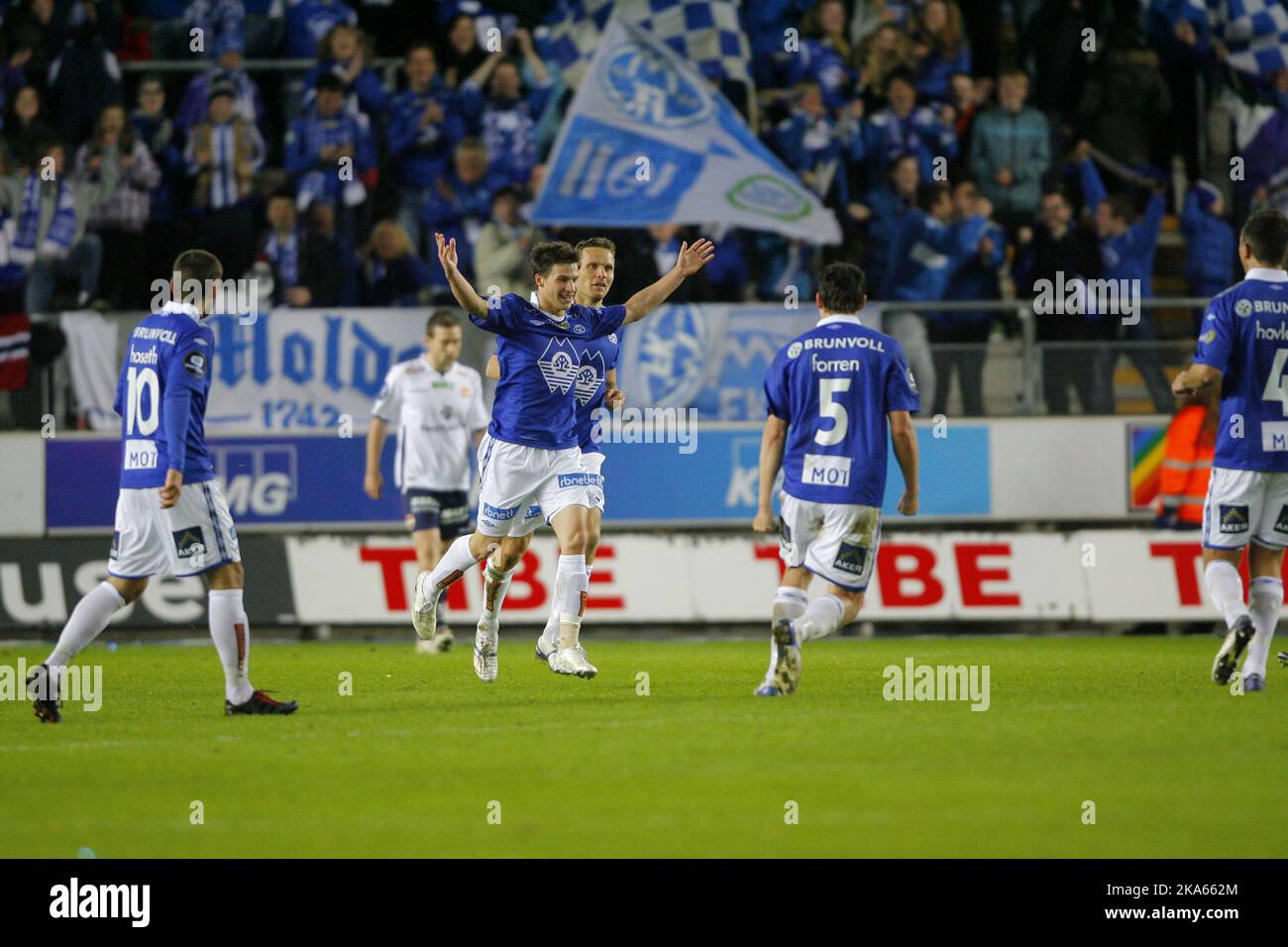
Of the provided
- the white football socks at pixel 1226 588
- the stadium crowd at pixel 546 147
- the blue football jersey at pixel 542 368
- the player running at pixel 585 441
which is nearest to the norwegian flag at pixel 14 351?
the stadium crowd at pixel 546 147

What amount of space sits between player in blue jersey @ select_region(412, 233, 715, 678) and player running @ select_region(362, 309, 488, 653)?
3.61m

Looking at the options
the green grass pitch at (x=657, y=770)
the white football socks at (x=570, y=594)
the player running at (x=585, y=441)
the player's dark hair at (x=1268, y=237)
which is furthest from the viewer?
Result: the player running at (x=585, y=441)

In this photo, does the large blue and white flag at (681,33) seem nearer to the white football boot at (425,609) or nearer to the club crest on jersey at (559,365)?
the club crest on jersey at (559,365)

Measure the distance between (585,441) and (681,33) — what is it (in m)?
7.95

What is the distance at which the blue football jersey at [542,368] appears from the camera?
35.2 ft

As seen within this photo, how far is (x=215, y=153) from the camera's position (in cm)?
1798

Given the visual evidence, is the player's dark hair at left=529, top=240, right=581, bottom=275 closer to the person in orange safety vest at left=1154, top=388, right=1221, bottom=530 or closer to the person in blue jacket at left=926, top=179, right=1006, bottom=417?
the person in blue jacket at left=926, top=179, right=1006, bottom=417

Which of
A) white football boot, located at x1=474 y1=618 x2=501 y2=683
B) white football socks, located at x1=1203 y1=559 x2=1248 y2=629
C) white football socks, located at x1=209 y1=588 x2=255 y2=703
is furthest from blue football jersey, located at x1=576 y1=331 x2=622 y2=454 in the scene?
white football socks, located at x1=1203 y1=559 x2=1248 y2=629

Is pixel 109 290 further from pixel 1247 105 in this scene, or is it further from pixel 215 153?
pixel 1247 105

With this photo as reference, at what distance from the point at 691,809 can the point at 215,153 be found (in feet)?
42.0

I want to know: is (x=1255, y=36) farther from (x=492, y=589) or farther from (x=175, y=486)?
(x=175, y=486)

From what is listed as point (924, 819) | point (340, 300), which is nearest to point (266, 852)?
point (924, 819)

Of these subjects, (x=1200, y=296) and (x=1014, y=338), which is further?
(x=1200, y=296)

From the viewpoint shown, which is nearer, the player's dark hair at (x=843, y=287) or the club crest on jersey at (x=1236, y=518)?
the player's dark hair at (x=843, y=287)
